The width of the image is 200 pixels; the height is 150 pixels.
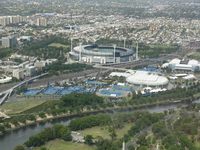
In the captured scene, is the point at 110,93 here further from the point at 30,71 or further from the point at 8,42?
the point at 8,42

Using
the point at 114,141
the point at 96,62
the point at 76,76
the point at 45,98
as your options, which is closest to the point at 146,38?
the point at 96,62

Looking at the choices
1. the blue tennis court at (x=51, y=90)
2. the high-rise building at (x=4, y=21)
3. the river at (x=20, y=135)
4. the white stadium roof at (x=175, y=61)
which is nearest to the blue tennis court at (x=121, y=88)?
the blue tennis court at (x=51, y=90)

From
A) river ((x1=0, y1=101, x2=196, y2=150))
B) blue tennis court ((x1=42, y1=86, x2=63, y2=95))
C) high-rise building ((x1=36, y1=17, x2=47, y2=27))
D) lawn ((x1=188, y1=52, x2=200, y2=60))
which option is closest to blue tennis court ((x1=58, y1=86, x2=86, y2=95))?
blue tennis court ((x1=42, y1=86, x2=63, y2=95))

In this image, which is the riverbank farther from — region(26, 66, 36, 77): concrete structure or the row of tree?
region(26, 66, 36, 77): concrete structure

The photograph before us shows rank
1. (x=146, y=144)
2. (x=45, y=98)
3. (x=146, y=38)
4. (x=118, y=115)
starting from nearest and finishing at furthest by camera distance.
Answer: (x=146, y=144) < (x=118, y=115) < (x=45, y=98) < (x=146, y=38)

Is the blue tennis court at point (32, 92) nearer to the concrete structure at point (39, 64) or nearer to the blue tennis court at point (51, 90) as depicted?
the blue tennis court at point (51, 90)

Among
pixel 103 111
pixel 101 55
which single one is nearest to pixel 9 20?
pixel 101 55

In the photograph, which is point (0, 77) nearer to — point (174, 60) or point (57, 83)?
point (57, 83)
